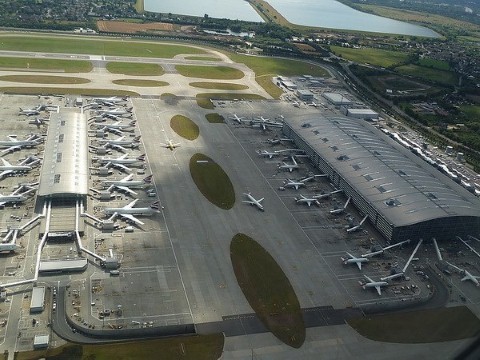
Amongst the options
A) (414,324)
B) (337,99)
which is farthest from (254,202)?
(337,99)

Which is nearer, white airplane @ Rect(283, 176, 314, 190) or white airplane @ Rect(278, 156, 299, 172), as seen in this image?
white airplane @ Rect(283, 176, 314, 190)

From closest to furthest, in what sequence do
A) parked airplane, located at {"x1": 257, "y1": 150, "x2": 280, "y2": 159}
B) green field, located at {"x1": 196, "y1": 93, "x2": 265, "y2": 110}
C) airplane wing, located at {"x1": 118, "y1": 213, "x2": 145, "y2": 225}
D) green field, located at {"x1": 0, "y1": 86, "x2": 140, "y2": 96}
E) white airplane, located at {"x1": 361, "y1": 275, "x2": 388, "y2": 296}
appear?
white airplane, located at {"x1": 361, "y1": 275, "x2": 388, "y2": 296}
airplane wing, located at {"x1": 118, "y1": 213, "x2": 145, "y2": 225}
parked airplane, located at {"x1": 257, "y1": 150, "x2": 280, "y2": 159}
green field, located at {"x1": 0, "y1": 86, "x2": 140, "y2": 96}
green field, located at {"x1": 196, "y1": 93, "x2": 265, "y2": 110}

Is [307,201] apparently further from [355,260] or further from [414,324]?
[414,324]

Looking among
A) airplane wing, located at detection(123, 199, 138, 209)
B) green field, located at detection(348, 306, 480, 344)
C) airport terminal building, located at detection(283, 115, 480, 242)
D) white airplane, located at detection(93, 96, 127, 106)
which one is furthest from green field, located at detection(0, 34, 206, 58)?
green field, located at detection(348, 306, 480, 344)

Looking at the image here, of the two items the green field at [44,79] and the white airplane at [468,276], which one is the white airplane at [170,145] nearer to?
the green field at [44,79]

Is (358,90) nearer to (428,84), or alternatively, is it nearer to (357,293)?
(428,84)

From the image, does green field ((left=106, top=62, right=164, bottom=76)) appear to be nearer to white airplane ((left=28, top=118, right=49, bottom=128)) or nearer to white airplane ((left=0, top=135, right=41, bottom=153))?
white airplane ((left=28, top=118, right=49, bottom=128))

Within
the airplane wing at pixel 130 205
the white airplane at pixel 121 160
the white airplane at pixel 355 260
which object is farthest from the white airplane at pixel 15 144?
the white airplane at pixel 355 260
